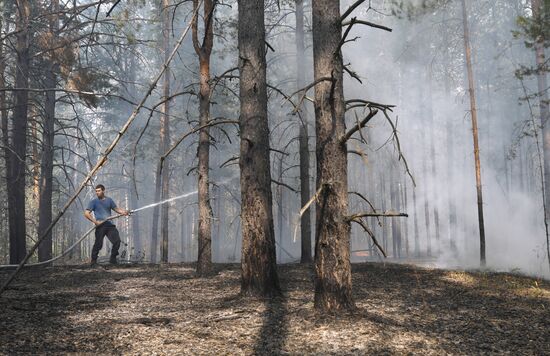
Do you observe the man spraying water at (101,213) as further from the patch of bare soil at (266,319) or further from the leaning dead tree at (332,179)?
the leaning dead tree at (332,179)

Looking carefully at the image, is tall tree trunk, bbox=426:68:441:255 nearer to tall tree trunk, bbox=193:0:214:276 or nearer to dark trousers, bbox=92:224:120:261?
tall tree trunk, bbox=193:0:214:276

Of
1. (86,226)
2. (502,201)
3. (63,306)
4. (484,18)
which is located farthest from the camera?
(86,226)

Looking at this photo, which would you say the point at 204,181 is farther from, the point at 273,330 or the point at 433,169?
the point at 433,169

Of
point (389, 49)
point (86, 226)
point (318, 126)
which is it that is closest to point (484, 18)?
point (389, 49)

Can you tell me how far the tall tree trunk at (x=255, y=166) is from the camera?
6.26 m

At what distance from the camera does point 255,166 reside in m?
6.44

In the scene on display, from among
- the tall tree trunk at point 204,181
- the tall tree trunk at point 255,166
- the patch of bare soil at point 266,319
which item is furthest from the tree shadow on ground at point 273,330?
the tall tree trunk at point 204,181

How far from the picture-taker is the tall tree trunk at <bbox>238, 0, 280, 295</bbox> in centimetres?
626

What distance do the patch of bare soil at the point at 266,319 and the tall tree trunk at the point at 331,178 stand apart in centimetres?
32

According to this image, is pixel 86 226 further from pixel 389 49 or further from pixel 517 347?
pixel 517 347

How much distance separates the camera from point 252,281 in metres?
6.23

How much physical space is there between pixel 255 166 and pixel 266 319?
2.22m

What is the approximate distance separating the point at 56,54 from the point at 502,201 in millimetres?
33794

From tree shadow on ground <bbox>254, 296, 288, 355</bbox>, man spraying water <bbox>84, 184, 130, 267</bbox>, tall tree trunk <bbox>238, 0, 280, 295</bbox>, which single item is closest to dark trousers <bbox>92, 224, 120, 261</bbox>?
man spraying water <bbox>84, 184, 130, 267</bbox>
